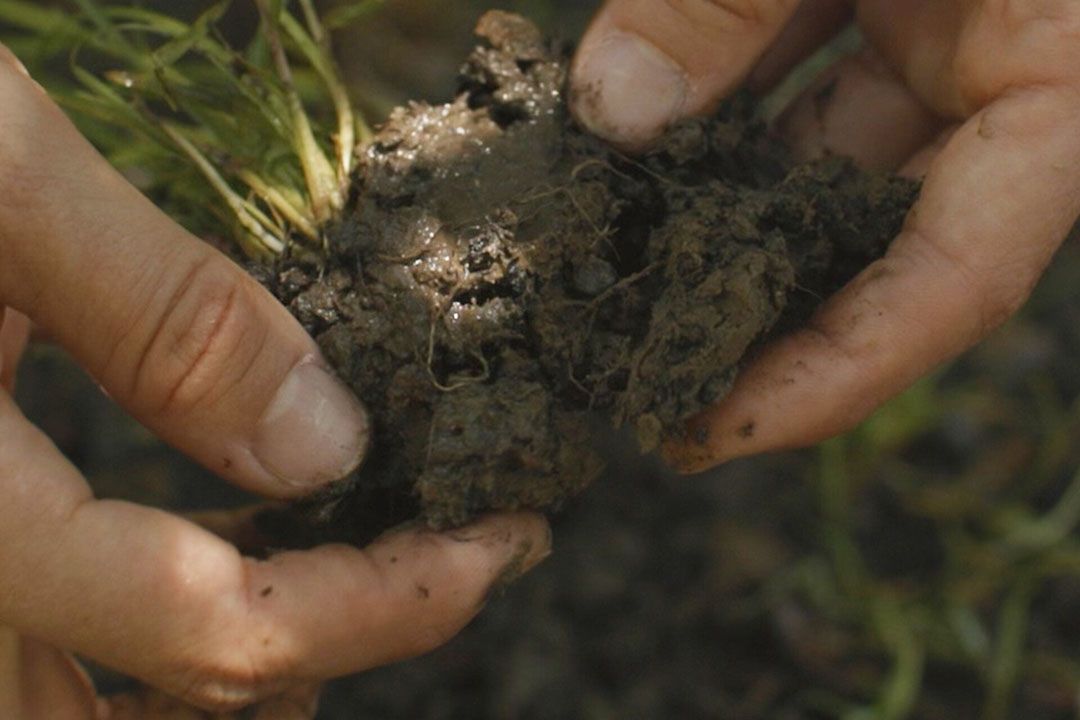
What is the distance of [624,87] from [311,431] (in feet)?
2.16

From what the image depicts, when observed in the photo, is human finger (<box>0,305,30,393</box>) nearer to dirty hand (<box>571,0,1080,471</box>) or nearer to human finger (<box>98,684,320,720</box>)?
human finger (<box>98,684,320,720</box>)

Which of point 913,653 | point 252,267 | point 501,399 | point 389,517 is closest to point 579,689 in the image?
point 913,653

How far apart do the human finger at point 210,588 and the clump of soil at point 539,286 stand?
76 mm

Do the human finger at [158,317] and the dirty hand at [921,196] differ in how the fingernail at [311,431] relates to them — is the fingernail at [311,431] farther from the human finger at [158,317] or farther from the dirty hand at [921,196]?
the dirty hand at [921,196]

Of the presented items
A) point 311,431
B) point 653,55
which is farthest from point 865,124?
point 311,431

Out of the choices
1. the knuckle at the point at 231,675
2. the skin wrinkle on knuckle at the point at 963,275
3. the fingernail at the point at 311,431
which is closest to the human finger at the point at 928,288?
the skin wrinkle on knuckle at the point at 963,275

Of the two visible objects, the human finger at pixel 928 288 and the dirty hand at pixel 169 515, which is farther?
the human finger at pixel 928 288

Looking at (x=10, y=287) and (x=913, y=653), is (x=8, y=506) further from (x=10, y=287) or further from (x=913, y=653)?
(x=913, y=653)

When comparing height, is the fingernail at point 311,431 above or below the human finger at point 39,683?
above

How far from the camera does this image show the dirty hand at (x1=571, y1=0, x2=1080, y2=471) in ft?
4.69

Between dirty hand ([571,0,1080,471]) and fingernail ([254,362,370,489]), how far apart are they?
44 centimetres

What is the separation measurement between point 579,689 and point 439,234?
1146 millimetres

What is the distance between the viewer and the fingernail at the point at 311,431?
1.33m

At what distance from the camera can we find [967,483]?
253cm
